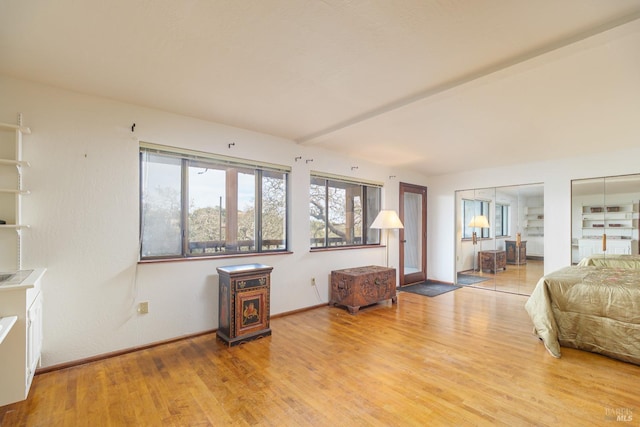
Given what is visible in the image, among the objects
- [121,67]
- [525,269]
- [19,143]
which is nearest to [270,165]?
[121,67]

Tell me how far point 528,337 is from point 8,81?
5.55 meters

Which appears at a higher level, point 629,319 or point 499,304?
point 629,319

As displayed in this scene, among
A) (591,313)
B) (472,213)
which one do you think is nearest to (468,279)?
(472,213)

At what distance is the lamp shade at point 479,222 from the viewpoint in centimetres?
584

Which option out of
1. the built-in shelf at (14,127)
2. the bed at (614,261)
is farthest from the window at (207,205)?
the bed at (614,261)

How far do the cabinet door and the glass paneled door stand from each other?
5246mm

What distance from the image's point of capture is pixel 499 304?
4617 mm

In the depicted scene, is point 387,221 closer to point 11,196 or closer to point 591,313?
point 591,313

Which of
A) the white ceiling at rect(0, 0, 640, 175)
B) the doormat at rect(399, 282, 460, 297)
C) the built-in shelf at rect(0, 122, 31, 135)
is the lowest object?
the doormat at rect(399, 282, 460, 297)

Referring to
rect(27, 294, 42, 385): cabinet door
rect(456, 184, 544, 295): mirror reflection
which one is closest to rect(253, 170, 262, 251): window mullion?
rect(27, 294, 42, 385): cabinet door

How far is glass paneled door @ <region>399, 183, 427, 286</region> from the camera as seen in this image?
19.6 ft

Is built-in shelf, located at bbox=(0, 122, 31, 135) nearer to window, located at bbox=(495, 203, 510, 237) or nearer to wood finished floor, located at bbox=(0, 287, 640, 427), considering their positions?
wood finished floor, located at bbox=(0, 287, 640, 427)

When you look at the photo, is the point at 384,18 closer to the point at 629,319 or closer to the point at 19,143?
the point at 19,143

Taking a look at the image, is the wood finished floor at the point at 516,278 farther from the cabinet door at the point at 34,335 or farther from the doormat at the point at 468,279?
the cabinet door at the point at 34,335
